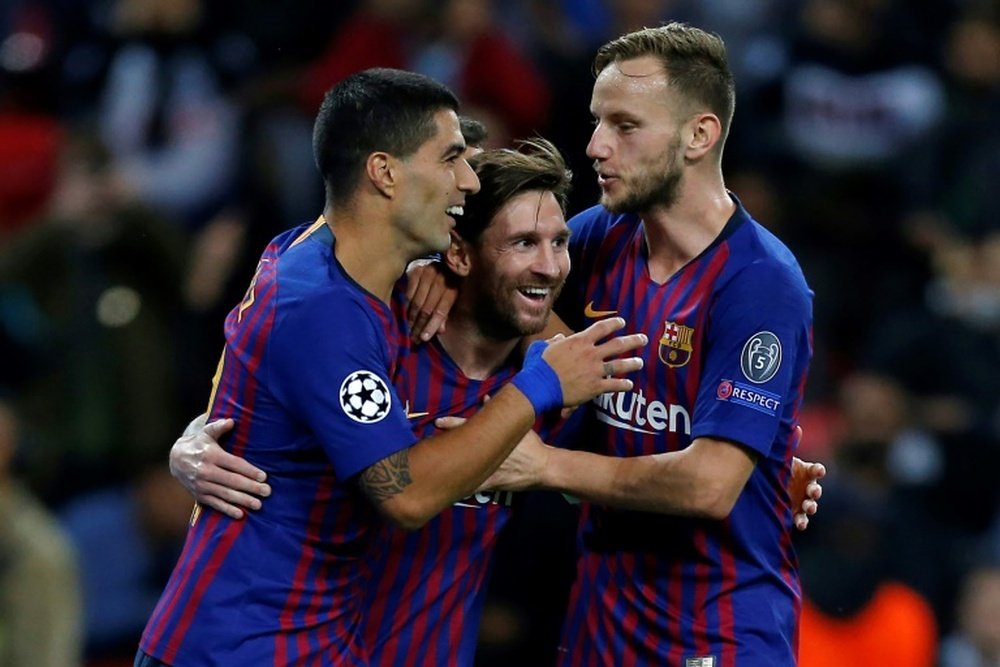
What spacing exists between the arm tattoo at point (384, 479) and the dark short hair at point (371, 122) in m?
0.80

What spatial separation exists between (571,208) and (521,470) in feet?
12.6

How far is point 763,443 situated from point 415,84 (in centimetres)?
144

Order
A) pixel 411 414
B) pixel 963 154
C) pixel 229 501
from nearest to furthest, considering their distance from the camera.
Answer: pixel 229 501, pixel 411 414, pixel 963 154

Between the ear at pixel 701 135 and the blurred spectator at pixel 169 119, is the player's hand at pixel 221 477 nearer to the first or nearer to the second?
the ear at pixel 701 135

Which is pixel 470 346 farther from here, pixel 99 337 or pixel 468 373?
pixel 99 337

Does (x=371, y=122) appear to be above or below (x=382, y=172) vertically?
above

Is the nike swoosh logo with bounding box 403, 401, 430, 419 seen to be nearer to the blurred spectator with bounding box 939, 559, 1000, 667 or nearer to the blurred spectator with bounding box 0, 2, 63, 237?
the blurred spectator with bounding box 939, 559, 1000, 667

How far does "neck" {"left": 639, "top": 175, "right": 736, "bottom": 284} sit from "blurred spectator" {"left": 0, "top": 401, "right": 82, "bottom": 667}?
157 inches

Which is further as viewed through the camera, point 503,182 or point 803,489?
point 803,489

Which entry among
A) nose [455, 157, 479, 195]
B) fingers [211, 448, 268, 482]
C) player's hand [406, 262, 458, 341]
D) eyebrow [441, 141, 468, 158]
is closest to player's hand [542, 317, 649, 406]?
player's hand [406, 262, 458, 341]

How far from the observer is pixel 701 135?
5684mm

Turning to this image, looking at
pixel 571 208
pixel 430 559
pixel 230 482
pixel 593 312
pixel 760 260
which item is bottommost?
pixel 430 559

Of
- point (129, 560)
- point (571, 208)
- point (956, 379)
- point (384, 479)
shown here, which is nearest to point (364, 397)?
point (384, 479)

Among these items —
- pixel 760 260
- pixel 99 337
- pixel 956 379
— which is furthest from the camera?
pixel 956 379
